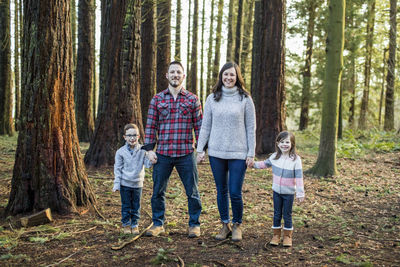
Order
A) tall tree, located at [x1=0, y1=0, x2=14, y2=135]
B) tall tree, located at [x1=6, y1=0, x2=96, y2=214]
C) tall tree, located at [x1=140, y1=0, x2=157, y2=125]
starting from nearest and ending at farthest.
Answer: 1. tall tree, located at [x1=6, y1=0, x2=96, y2=214]
2. tall tree, located at [x1=140, y1=0, x2=157, y2=125]
3. tall tree, located at [x1=0, y1=0, x2=14, y2=135]

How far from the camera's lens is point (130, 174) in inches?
185

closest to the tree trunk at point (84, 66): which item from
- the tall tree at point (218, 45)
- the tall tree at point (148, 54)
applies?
the tall tree at point (148, 54)

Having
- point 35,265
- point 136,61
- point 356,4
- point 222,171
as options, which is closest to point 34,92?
point 35,265

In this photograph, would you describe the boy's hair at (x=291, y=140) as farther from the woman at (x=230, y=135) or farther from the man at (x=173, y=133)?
the man at (x=173, y=133)

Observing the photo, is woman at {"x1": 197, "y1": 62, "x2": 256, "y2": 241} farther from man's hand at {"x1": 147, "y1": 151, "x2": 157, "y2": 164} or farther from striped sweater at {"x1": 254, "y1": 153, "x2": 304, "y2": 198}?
man's hand at {"x1": 147, "y1": 151, "x2": 157, "y2": 164}

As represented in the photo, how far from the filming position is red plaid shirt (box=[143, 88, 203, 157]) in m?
4.64

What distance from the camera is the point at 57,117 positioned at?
17.2ft

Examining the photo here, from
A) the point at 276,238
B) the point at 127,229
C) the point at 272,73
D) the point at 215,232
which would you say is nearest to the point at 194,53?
the point at 272,73

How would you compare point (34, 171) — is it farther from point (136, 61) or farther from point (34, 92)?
point (136, 61)

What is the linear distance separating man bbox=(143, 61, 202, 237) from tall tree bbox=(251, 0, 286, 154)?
6.54m

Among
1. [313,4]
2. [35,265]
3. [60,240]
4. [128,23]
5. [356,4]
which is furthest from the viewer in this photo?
[313,4]

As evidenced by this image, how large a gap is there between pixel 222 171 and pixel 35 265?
94.4 inches

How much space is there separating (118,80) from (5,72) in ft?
32.6

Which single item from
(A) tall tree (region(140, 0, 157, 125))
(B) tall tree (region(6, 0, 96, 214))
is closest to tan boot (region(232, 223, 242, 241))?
(B) tall tree (region(6, 0, 96, 214))
